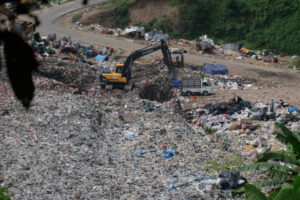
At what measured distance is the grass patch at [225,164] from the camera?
11870 mm

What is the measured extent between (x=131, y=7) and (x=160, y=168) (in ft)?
76.0

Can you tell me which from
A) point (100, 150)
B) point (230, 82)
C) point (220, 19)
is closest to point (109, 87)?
point (100, 150)

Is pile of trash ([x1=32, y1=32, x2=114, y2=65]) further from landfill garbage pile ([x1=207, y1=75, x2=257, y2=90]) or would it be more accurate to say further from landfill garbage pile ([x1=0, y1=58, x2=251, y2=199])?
landfill garbage pile ([x1=207, y1=75, x2=257, y2=90])

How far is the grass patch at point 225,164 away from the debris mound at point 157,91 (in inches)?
296

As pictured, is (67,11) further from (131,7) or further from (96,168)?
(96,168)

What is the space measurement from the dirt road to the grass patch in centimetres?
688

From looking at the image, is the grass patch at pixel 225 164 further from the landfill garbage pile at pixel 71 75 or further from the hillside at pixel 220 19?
the hillside at pixel 220 19

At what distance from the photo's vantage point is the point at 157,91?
20.1 meters

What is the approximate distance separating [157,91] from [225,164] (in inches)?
338

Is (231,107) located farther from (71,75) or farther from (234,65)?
(71,75)

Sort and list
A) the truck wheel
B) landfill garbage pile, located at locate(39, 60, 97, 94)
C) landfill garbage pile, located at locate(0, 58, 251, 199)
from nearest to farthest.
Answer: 1. landfill garbage pile, located at locate(0, 58, 251, 199)
2. the truck wheel
3. landfill garbage pile, located at locate(39, 60, 97, 94)

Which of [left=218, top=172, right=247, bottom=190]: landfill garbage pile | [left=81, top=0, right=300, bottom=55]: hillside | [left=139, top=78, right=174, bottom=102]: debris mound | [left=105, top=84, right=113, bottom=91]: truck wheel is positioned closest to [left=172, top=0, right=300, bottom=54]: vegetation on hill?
[left=81, top=0, right=300, bottom=55]: hillside

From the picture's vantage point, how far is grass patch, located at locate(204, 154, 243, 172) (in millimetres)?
11870

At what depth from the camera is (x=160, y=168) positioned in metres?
11.9
